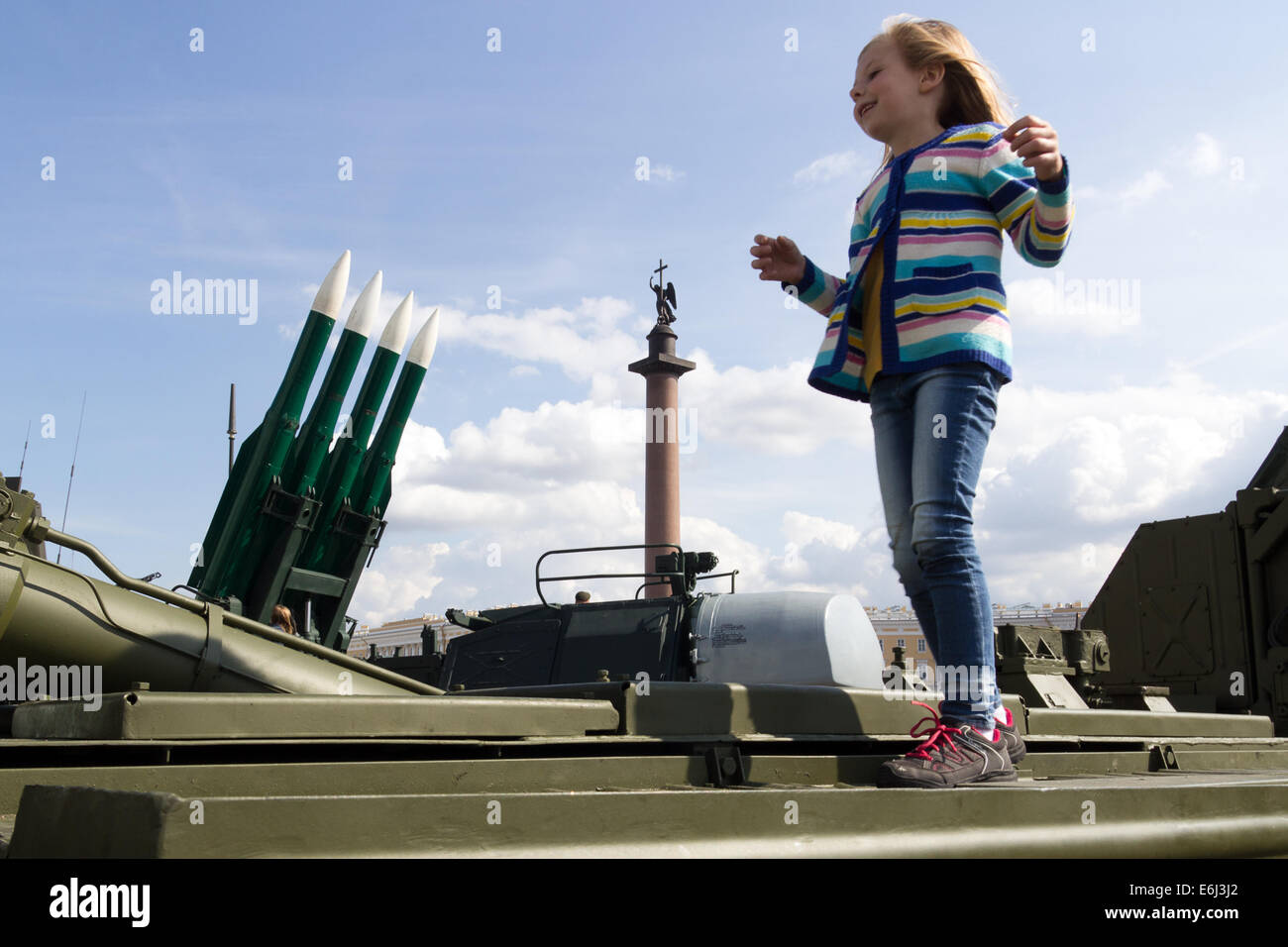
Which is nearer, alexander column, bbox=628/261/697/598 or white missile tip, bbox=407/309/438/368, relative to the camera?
white missile tip, bbox=407/309/438/368

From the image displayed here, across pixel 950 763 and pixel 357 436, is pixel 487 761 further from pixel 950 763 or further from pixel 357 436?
pixel 357 436

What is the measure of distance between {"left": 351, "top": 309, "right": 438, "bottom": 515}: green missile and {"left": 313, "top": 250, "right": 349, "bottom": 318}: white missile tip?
1474 mm

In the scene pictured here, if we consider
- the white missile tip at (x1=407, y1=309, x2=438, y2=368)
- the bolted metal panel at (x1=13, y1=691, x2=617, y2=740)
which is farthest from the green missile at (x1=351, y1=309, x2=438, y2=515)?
the bolted metal panel at (x1=13, y1=691, x2=617, y2=740)

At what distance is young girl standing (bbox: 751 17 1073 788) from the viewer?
2502 mm

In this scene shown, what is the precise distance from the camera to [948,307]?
2.62 m

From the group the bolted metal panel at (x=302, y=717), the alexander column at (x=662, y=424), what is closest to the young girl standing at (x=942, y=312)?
the bolted metal panel at (x=302, y=717)

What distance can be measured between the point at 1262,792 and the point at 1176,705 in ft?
27.1

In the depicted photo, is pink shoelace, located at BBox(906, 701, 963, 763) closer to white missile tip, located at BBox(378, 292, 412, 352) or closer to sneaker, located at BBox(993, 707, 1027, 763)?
sneaker, located at BBox(993, 707, 1027, 763)

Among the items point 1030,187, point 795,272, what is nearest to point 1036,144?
point 1030,187

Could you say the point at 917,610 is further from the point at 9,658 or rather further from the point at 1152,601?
the point at 1152,601
